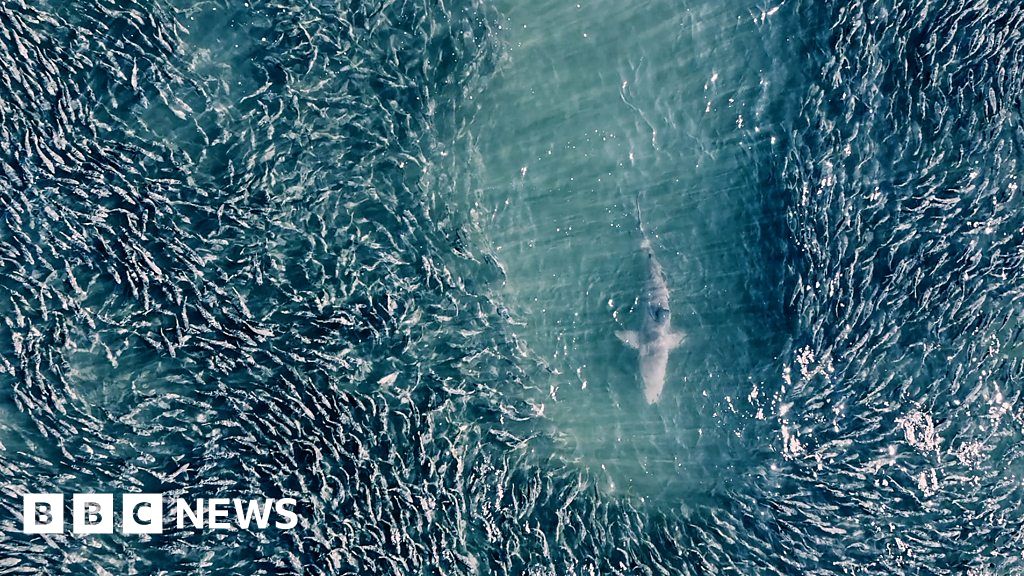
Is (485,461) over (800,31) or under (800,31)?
under

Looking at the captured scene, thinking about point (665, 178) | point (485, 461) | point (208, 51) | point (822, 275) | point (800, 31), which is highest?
point (208, 51)

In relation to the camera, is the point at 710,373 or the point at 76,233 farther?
the point at 710,373

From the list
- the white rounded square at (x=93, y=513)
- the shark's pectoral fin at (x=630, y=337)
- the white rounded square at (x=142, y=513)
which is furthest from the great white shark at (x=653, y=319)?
the white rounded square at (x=93, y=513)

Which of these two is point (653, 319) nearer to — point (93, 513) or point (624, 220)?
point (624, 220)

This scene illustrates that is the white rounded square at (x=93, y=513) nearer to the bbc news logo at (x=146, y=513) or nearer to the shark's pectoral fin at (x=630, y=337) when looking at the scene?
the bbc news logo at (x=146, y=513)

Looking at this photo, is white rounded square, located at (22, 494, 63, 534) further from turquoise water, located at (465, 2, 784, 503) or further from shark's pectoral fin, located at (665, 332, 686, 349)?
shark's pectoral fin, located at (665, 332, 686, 349)

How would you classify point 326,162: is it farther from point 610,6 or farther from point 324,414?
point 610,6

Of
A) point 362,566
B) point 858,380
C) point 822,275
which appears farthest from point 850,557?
point 362,566
